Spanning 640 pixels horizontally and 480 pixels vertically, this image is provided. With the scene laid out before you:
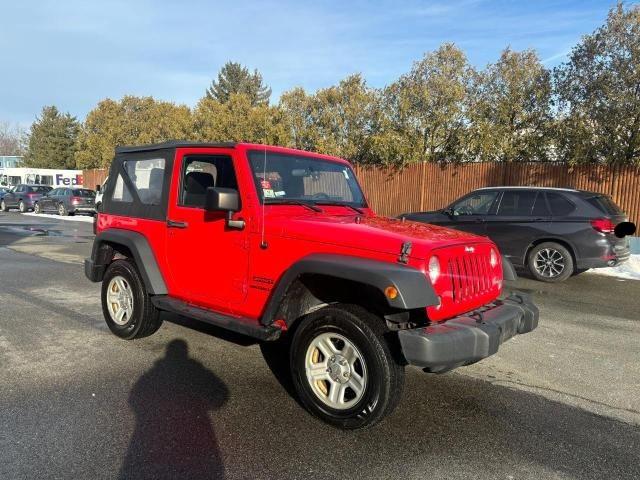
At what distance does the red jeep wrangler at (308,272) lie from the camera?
320cm

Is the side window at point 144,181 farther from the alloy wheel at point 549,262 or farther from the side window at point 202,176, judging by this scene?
the alloy wheel at point 549,262

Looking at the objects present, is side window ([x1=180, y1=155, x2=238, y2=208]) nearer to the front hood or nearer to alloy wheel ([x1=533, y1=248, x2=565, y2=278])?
the front hood

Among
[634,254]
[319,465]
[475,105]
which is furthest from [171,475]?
[475,105]

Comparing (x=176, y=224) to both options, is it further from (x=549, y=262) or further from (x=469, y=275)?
(x=549, y=262)

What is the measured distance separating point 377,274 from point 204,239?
176 cm

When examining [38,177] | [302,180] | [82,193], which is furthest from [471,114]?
[38,177]

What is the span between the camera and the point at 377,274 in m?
3.10

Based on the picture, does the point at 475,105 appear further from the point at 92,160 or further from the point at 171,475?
the point at 92,160

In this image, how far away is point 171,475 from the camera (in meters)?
2.82

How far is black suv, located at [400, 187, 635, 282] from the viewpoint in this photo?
28.4 ft

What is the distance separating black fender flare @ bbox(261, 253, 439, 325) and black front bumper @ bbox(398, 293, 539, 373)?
0.20m

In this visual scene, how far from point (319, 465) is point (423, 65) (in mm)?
16526

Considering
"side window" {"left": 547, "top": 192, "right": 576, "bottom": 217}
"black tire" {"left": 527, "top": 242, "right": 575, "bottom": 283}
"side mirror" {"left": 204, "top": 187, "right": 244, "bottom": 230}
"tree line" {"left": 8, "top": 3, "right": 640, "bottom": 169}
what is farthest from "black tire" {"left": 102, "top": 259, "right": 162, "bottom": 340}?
"tree line" {"left": 8, "top": 3, "right": 640, "bottom": 169}

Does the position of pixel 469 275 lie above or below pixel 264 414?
above
